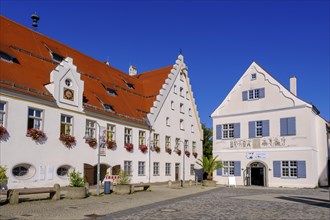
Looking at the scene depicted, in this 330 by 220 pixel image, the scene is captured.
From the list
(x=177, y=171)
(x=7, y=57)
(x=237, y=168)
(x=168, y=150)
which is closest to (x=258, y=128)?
(x=237, y=168)

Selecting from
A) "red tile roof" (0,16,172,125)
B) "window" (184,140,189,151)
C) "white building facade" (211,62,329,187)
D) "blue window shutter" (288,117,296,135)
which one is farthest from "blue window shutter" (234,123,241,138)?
"red tile roof" (0,16,172,125)

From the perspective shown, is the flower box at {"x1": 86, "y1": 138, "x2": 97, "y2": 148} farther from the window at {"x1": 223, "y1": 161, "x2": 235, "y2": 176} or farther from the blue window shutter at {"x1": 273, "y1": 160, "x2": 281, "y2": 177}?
the blue window shutter at {"x1": 273, "y1": 160, "x2": 281, "y2": 177}

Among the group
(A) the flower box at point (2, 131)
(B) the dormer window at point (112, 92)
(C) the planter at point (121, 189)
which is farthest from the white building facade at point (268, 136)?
(A) the flower box at point (2, 131)

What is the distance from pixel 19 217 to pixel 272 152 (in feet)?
83.8

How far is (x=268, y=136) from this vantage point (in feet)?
109

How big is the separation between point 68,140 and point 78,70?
7888mm

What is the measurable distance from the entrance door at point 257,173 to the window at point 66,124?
707 inches

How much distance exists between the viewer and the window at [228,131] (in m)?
35.6

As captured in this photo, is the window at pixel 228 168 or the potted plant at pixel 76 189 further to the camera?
the window at pixel 228 168

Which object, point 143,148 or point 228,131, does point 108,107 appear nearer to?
point 143,148

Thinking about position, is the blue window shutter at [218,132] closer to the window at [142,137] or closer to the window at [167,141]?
Answer: the window at [167,141]

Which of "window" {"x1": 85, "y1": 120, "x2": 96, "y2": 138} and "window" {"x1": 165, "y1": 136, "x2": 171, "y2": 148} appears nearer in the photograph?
"window" {"x1": 85, "y1": 120, "x2": 96, "y2": 138}

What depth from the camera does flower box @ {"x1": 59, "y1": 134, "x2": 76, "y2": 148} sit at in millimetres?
24100

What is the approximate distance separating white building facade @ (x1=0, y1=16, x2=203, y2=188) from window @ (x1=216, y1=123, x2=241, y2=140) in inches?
174
